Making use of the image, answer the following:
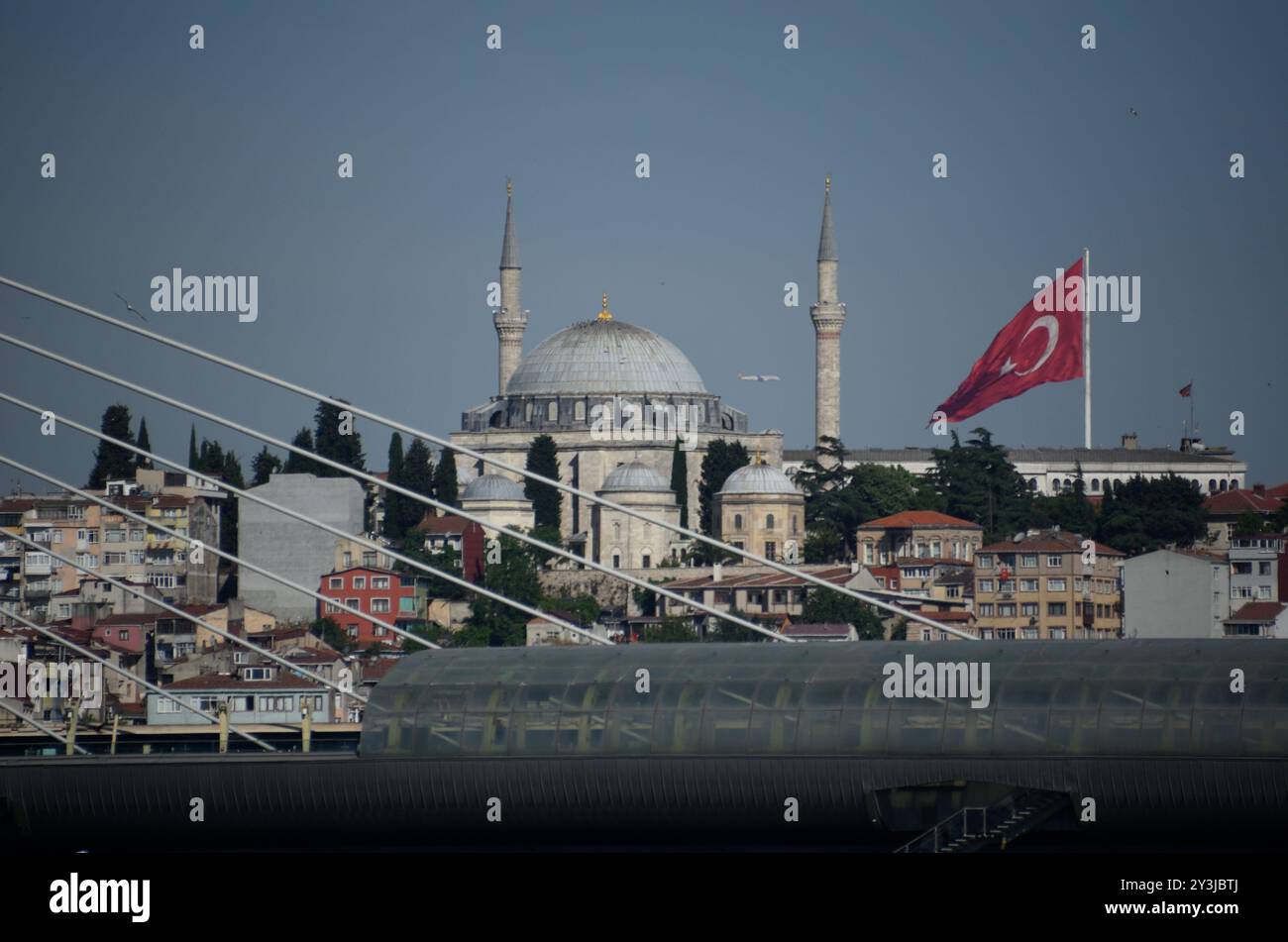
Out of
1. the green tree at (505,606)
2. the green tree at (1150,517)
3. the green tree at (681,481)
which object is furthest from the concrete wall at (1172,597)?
the green tree at (681,481)

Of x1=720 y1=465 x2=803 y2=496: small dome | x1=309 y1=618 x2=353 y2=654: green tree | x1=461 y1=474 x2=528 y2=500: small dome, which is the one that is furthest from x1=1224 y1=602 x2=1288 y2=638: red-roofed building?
x1=461 y1=474 x2=528 y2=500: small dome

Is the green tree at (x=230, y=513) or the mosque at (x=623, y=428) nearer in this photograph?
the green tree at (x=230, y=513)

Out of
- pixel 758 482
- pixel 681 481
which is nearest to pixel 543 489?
pixel 681 481

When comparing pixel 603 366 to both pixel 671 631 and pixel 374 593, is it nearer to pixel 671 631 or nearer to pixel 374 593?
pixel 374 593

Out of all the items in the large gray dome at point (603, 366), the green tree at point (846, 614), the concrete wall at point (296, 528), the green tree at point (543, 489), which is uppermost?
the large gray dome at point (603, 366)

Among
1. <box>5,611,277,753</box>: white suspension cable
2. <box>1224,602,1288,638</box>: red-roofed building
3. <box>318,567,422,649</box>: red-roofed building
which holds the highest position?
<box>318,567,422,649</box>: red-roofed building

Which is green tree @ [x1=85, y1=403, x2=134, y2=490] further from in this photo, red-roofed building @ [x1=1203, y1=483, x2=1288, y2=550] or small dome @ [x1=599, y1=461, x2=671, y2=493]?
red-roofed building @ [x1=1203, y1=483, x2=1288, y2=550]

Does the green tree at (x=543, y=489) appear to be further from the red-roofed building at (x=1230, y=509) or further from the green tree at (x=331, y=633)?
the red-roofed building at (x=1230, y=509)
